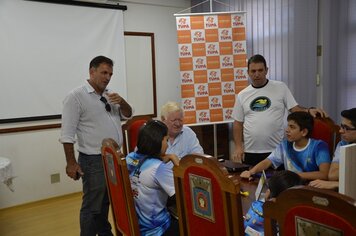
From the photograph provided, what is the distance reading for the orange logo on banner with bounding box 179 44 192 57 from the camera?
13.5 ft

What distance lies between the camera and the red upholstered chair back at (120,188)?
167cm

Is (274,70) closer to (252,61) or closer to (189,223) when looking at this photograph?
(252,61)

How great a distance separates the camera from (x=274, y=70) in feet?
12.8

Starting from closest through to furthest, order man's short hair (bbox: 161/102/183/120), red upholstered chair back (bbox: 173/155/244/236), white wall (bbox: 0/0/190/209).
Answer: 1. red upholstered chair back (bbox: 173/155/244/236)
2. man's short hair (bbox: 161/102/183/120)
3. white wall (bbox: 0/0/190/209)

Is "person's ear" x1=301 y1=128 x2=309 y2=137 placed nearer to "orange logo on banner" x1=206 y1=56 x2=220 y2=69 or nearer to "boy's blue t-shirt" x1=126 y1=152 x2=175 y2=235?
"boy's blue t-shirt" x1=126 y1=152 x2=175 y2=235

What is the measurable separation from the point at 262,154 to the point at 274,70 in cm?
146

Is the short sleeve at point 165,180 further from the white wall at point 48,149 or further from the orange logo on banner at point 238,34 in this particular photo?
the orange logo on banner at point 238,34

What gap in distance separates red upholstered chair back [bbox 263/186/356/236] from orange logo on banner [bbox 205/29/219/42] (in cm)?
336

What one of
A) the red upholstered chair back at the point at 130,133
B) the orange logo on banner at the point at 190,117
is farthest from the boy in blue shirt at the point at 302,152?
the orange logo on banner at the point at 190,117

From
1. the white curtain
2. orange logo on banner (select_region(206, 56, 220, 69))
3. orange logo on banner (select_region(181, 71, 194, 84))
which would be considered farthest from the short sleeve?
orange logo on banner (select_region(206, 56, 220, 69))

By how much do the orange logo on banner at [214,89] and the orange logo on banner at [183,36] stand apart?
0.63 m

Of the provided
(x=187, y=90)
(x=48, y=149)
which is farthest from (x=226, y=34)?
(x=48, y=149)

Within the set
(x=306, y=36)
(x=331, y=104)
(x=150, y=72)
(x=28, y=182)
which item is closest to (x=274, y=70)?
(x=306, y=36)

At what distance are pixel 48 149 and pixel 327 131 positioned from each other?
305 centimetres
